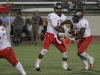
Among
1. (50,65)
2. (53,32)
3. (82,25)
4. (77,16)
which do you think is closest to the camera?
(82,25)

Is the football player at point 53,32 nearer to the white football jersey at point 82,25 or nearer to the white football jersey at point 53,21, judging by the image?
the white football jersey at point 53,21

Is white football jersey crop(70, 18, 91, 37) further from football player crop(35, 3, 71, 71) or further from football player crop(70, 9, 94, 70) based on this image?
football player crop(35, 3, 71, 71)

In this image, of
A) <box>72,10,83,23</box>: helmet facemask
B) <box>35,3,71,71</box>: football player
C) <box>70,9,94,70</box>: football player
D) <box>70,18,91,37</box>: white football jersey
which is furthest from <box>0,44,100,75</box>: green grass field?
<box>72,10,83,23</box>: helmet facemask

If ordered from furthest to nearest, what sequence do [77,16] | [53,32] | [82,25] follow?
[53,32], [77,16], [82,25]

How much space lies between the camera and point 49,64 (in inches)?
495

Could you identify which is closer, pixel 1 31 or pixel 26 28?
pixel 1 31

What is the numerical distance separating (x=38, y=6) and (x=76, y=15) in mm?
16399

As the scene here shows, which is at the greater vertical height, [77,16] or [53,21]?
[77,16]

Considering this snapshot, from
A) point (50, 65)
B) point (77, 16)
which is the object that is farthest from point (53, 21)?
point (50, 65)

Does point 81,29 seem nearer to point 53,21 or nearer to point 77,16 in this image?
point 77,16

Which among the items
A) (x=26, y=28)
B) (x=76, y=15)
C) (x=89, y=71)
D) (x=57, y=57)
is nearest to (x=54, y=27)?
(x=76, y=15)

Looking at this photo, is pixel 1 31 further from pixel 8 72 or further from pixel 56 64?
pixel 56 64

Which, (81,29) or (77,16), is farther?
(77,16)

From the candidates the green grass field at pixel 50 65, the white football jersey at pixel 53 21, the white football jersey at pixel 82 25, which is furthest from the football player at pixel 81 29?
the green grass field at pixel 50 65
